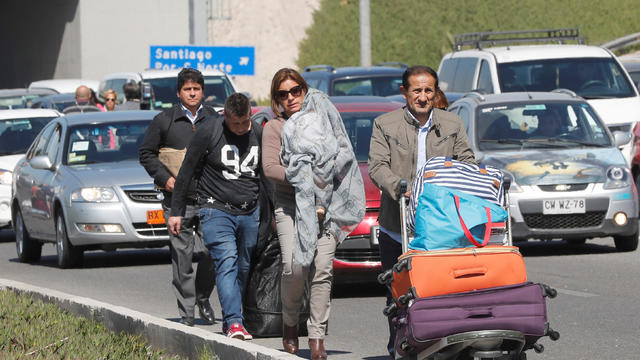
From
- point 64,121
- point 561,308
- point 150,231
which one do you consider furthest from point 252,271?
point 64,121

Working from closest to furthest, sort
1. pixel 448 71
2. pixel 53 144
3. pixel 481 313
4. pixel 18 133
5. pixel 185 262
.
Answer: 1. pixel 481 313
2. pixel 185 262
3. pixel 53 144
4. pixel 18 133
5. pixel 448 71

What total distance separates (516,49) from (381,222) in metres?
12.2

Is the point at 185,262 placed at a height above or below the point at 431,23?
below

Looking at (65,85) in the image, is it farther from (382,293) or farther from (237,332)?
(237,332)

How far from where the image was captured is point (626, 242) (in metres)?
14.5

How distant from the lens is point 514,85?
18891 mm

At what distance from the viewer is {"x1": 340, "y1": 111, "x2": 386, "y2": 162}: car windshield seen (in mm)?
12703

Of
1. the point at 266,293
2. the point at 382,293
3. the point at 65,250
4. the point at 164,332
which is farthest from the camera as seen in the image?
the point at 65,250

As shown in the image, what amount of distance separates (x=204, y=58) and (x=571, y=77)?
68.2 feet

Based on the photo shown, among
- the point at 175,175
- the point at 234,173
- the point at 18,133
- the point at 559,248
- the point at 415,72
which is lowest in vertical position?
the point at 559,248

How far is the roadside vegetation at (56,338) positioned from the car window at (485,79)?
33.5 ft

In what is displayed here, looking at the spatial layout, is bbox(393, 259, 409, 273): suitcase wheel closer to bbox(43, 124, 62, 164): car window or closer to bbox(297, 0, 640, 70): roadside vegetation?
bbox(43, 124, 62, 164): car window

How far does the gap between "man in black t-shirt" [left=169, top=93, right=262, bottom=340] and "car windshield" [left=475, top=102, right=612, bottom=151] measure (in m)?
6.05

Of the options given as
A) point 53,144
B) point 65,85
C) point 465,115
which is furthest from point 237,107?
point 65,85
